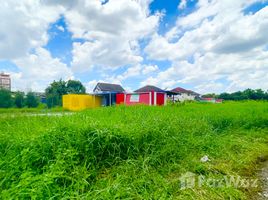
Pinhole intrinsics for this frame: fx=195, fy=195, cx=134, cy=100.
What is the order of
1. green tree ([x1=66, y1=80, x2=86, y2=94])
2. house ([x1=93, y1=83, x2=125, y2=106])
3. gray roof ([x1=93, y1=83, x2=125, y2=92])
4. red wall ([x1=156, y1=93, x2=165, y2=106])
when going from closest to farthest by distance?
red wall ([x1=156, y1=93, x2=165, y2=106]) < house ([x1=93, y1=83, x2=125, y2=106]) < gray roof ([x1=93, y1=83, x2=125, y2=92]) < green tree ([x1=66, y1=80, x2=86, y2=94])

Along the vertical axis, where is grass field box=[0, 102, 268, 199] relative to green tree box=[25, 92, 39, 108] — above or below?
below

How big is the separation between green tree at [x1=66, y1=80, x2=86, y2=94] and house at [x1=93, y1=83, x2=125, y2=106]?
4.90 m

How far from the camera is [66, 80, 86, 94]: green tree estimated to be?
27.7 m

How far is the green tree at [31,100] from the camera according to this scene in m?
15.3

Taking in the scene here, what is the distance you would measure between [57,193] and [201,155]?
76.8 inches

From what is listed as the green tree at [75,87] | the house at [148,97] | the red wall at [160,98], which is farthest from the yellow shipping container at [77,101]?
the green tree at [75,87]

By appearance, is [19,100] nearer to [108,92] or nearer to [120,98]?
[108,92]

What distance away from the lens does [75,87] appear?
98.7 ft

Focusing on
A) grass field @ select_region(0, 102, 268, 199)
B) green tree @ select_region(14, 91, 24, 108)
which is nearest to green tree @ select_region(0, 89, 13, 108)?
green tree @ select_region(14, 91, 24, 108)

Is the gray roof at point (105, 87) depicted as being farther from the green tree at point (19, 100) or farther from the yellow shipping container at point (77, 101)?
the green tree at point (19, 100)

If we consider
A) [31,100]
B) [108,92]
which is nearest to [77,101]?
[108,92]

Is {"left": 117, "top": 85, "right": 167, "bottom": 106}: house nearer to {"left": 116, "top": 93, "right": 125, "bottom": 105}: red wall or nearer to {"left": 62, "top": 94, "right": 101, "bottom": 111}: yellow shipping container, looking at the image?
{"left": 116, "top": 93, "right": 125, "bottom": 105}: red wall

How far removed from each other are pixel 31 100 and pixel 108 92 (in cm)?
659

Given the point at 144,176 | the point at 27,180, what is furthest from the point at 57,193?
the point at 144,176
